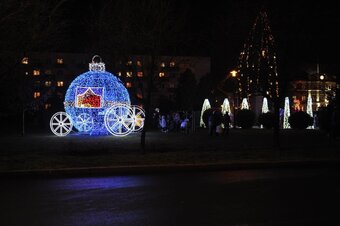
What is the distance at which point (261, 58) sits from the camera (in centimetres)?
2570

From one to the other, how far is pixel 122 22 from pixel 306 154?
9.19 meters

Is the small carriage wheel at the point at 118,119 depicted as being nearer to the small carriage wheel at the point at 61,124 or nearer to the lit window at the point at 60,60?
the small carriage wheel at the point at 61,124

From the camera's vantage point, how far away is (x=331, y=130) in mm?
22344

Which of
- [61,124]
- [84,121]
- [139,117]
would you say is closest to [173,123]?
[139,117]

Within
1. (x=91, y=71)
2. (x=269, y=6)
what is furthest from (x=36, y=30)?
(x=91, y=71)

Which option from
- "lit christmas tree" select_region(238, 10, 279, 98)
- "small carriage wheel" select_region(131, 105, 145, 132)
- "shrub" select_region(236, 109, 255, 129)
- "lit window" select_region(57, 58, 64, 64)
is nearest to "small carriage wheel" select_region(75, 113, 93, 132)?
"small carriage wheel" select_region(131, 105, 145, 132)

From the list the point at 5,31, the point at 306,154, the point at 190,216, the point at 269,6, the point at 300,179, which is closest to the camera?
the point at 190,216

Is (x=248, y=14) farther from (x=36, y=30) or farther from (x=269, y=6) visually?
(x=36, y=30)

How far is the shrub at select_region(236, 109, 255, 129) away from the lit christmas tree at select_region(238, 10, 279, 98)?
436 centimetres

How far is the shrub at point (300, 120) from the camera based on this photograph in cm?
3644

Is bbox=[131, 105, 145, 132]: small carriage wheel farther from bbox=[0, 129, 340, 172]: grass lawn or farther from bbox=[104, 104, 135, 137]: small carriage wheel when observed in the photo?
bbox=[0, 129, 340, 172]: grass lawn

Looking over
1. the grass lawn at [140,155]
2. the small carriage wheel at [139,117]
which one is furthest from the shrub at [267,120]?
the grass lawn at [140,155]

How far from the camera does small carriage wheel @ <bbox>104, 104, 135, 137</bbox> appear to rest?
87.1 ft

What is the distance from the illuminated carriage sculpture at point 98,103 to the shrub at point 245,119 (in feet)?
40.7
